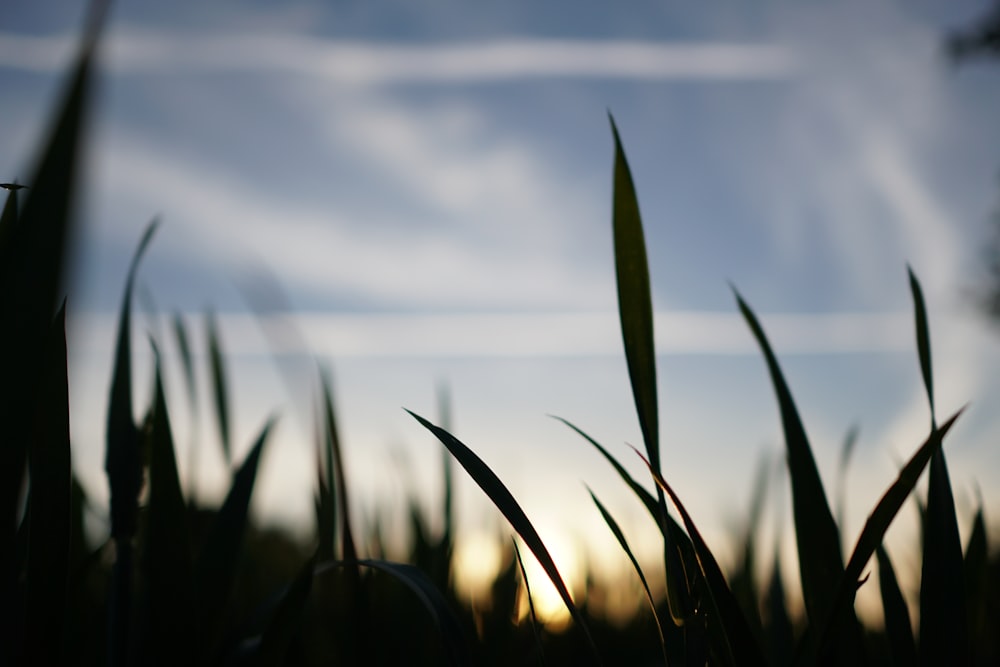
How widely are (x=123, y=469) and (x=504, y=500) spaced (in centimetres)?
26

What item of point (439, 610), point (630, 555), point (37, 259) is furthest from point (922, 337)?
point (37, 259)

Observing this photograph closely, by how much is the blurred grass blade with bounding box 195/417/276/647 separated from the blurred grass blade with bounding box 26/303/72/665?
14cm

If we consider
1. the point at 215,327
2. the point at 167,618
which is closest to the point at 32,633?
the point at 167,618

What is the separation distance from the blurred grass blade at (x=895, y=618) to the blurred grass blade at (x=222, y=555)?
1.62 ft

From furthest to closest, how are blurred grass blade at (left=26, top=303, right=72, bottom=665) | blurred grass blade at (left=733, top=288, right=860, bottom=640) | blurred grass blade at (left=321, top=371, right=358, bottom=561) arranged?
blurred grass blade at (left=321, top=371, right=358, bottom=561), blurred grass blade at (left=733, top=288, right=860, bottom=640), blurred grass blade at (left=26, top=303, right=72, bottom=665)

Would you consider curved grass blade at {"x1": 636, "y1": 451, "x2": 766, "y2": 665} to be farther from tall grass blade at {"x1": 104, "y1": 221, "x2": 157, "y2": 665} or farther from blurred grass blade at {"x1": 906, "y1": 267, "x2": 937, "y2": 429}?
tall grass blade at {"x1": 104, "y1": 221, "x2": 157, "y2": 665}

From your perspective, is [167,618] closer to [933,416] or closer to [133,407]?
[133,407]

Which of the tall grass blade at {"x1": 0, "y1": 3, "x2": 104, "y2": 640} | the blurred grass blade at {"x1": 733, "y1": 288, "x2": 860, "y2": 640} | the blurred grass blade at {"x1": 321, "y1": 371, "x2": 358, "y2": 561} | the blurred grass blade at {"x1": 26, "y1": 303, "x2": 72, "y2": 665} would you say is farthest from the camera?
the blurred grass blade at {"x1": 321, "y1": 371, "x2": 358, "y2": 561}

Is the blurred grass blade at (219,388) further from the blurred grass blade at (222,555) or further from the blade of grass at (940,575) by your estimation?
the blade of grass at (940,575)

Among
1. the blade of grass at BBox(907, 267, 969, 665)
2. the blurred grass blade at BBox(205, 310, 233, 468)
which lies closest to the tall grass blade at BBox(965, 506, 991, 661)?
the blade of grass at BBox(907, 267, 969, 665)

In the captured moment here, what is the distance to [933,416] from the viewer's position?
0.49m

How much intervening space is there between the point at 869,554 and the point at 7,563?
0.46 m

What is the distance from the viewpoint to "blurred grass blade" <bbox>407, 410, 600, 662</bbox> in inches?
17.7

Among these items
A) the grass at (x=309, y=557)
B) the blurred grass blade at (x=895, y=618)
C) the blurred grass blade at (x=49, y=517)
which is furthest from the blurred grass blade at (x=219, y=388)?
the blurred grass blade at (x=895, y=618)
